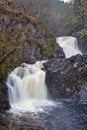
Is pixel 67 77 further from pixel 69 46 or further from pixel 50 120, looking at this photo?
pixel 69 46

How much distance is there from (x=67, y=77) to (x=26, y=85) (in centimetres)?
414

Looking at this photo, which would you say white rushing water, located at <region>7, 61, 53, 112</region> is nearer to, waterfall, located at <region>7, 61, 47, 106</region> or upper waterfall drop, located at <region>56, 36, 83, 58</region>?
waterfall, located at <region>7, 61, 47, 106</region>

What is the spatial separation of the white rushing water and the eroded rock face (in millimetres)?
Answer: 818

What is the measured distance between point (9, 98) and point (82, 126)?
7.90 metres

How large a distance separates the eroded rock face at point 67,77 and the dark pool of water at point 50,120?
4.40 meters

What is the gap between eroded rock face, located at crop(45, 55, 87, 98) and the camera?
88.4 feet

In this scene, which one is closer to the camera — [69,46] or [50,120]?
[50,120]

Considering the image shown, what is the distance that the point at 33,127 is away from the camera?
17.7 m

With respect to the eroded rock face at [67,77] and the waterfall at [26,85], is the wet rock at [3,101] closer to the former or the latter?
the waterfall at [26,85]

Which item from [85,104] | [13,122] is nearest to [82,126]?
[13,122]

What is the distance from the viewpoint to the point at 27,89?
2628 centimetres

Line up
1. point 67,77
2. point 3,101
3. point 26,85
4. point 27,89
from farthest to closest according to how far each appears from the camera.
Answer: point 67,77 < point 26,85 < point 27,89 < point 3,101

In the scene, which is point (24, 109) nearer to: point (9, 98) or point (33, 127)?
point (9, 98)

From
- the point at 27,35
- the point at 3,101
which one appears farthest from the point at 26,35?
the point at 3,101
